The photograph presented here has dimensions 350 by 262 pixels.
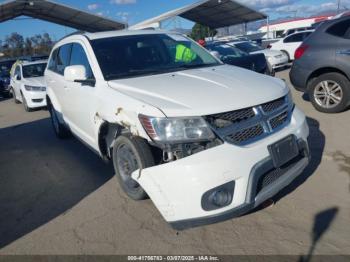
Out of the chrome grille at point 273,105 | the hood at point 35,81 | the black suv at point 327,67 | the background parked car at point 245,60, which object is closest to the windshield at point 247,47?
the background parked car at point 245,60

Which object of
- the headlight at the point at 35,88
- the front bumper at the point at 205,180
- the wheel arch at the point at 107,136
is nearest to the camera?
the front bumper at the point at 205,180

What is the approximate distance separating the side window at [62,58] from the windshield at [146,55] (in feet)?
3.82

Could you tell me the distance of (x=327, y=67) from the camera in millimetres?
6441

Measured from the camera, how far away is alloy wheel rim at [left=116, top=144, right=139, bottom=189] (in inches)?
136

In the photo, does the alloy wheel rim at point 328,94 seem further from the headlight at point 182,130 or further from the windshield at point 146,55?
the headlight at point 182,130

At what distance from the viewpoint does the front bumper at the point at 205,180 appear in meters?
2.78

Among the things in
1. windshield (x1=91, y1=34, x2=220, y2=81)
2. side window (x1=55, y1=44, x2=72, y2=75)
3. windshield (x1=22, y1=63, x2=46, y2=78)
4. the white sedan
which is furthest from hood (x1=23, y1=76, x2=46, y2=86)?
windshield (x1=91, y1=34, x2=220, y2=81)

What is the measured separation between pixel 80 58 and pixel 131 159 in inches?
78.5

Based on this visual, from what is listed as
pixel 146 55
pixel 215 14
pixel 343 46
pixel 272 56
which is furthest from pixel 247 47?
pixel 215 14

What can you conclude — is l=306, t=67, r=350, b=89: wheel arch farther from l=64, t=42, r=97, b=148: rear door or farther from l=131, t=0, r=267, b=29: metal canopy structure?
l=131, t=0, r=267, b=29: metal canopy structure

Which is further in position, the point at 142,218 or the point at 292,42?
the point at 292,42

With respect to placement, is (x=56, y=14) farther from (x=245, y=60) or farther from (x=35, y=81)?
(x=245, y=60)

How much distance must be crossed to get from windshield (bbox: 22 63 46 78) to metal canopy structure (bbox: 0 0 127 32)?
61.2ft

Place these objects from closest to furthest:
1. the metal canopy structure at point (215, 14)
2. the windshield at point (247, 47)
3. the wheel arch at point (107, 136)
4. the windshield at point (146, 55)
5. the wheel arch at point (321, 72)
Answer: the wheel arch at point (107, 136)
the windshield at point (146, 55)
the wheel arch at point (321, 72)
the windshield at point (247, 47)
the metal canopy structure at point (215, 14)
